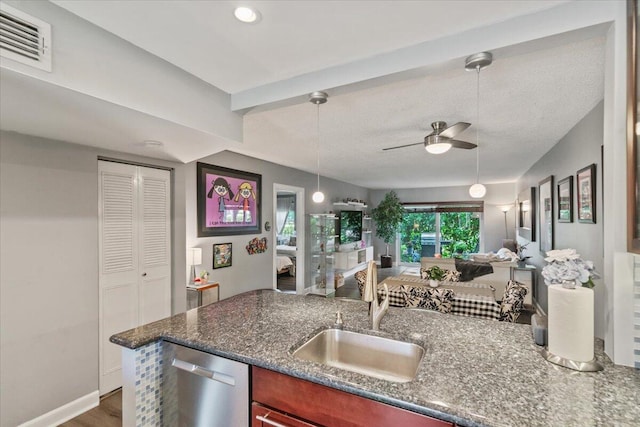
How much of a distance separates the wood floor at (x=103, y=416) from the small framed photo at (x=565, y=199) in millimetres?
4633

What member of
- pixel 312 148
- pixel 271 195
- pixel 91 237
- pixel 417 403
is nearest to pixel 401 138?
pixel 312 148

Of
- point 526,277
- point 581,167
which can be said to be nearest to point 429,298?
point 581,167

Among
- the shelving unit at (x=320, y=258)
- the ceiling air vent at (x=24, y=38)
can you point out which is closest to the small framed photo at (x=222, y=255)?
the shelving unit at (x=320, y=258)

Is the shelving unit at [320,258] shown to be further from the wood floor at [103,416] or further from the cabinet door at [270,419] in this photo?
the cabinet door at [270,419]

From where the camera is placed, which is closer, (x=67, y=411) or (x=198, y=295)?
(x=67, y=411)

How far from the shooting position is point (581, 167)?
116 inches

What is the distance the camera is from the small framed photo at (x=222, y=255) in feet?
13.2

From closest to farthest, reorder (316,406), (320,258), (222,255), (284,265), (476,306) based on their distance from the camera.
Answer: (316,406)
(476,306)
(222,255)
(320,258)
(284,265)

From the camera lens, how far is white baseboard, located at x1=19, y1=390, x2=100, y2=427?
7.27ft

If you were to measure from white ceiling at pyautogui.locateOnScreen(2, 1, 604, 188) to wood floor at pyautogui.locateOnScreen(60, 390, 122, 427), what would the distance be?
222 centimetres

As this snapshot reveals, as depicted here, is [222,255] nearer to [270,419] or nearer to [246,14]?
[270,419]

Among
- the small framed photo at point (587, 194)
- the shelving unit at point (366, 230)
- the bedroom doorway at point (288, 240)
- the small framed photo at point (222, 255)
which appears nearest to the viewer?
the small framed photo at point (587, 194)

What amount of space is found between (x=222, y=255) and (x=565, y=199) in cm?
426

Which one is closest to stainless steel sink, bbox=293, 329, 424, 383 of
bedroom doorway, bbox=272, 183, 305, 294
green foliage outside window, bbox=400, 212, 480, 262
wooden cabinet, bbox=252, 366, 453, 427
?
wooden cabinet, bbox=252, 366, 453, 427
